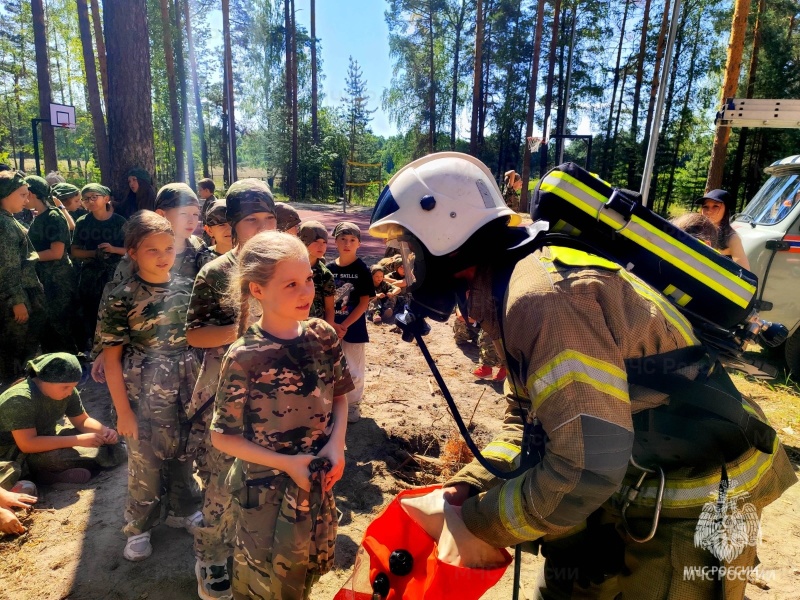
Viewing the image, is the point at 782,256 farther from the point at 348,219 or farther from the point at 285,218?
the point at 348,219

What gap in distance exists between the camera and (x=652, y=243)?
151 centimetres

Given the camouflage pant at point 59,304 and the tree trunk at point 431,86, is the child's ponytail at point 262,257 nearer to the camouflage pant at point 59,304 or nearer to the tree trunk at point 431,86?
the camouflage pant at point 59,304

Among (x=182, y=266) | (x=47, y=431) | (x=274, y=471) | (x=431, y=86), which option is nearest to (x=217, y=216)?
(x=182, y=266)

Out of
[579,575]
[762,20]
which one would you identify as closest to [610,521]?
[579,575]

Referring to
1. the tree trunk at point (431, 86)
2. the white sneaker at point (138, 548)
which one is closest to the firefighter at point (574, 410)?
the white sneaker at point (138, 548)

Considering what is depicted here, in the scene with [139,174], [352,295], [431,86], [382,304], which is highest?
[431,86]

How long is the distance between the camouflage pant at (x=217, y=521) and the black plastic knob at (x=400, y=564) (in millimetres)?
1178

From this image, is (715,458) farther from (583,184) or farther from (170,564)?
(170,564)

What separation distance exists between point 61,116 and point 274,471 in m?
12.8

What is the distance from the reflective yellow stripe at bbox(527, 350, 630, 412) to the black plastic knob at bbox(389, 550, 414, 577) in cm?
70

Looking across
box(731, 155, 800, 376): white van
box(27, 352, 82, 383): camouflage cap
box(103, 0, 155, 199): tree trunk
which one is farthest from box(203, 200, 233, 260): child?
box(731, 155, 800, 376): white van

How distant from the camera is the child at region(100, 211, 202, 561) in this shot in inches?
108

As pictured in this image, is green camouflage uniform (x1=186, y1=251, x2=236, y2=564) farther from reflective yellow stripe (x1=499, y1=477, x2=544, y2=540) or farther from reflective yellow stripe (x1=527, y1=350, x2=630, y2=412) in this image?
reflective yellow stripe (x1=527, y1=350, x2=630, y2=412)

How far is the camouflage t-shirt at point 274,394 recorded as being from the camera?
188cm
